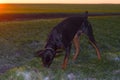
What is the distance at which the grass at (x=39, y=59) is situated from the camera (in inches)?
492

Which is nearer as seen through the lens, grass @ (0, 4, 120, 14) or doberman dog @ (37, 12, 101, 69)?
doberman dog @ (37, 12, 101, 69)

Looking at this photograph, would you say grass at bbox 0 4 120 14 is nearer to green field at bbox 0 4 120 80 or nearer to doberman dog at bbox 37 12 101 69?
green field at bbox 0 4 120 80

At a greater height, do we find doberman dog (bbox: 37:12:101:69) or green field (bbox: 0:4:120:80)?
doberman dog (bbox: 37:12:101:69)

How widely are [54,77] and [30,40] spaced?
738 centimetres

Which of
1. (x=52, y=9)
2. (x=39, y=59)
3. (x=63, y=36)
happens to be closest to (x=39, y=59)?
(x=39, y=59)

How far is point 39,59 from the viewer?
48.5ft

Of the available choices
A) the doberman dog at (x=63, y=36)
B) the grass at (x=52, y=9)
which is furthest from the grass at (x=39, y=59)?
the grass at (x=52, y=9)

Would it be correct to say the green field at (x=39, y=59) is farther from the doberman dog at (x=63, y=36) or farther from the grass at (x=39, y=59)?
the doberman dog at (x=63, y=36)

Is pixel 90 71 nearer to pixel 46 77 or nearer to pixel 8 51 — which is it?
pixel 46 77

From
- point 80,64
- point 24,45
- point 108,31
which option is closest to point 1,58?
point 24,45

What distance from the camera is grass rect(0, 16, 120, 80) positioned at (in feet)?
41.0

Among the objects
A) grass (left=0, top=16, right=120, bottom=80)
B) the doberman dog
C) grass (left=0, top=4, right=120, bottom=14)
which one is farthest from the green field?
grass (left=0, top=4, right=120, bottom=14)

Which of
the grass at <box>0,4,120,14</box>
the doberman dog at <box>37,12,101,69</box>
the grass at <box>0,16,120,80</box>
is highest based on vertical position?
the doberman dog at <box>37,12,101,69</box>

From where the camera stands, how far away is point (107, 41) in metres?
20.3
